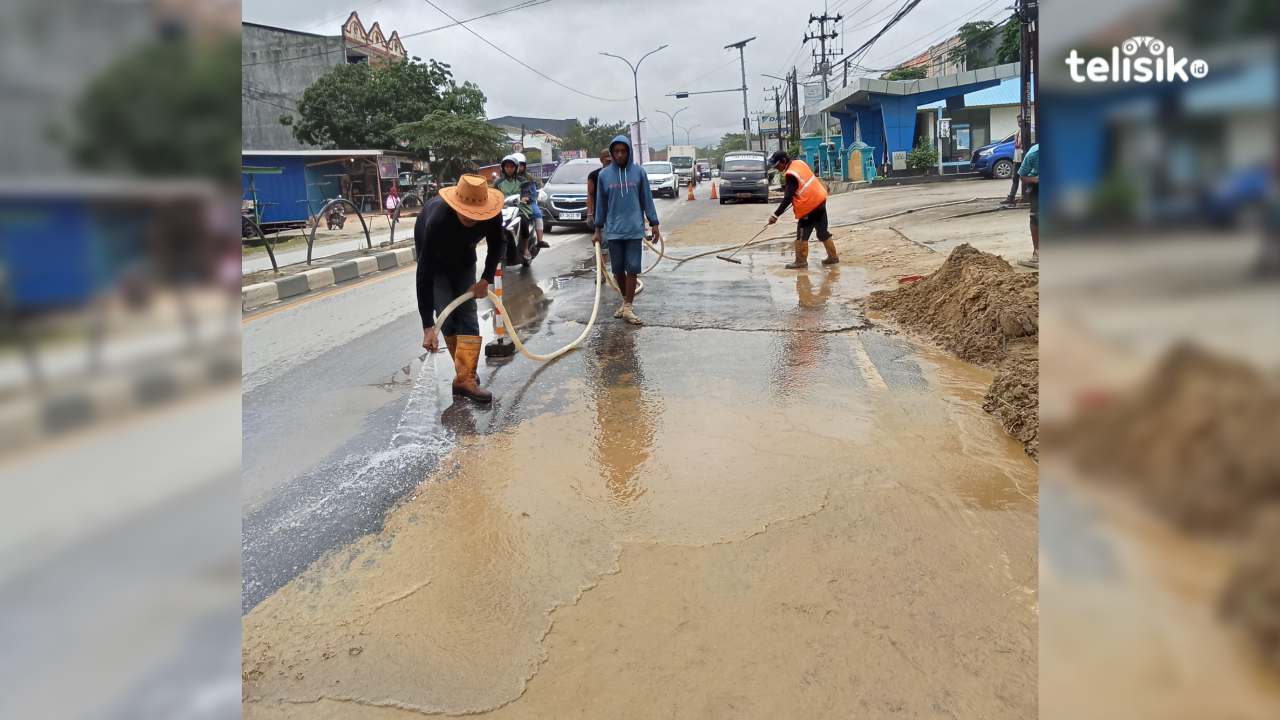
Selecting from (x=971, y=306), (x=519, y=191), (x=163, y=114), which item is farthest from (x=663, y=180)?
(x=163, y=114)

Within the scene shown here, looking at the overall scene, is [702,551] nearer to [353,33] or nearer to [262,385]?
[262,385]

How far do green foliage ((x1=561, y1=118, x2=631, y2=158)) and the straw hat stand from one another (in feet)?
215

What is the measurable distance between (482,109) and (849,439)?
104 ft

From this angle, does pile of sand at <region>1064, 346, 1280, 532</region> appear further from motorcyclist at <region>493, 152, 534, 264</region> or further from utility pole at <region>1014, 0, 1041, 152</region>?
utility pole at <region>1014, 0, 1041, 152</region>

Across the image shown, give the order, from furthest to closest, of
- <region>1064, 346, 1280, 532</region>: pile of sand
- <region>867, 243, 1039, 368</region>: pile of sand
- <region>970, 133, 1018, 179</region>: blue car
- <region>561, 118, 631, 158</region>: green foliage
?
1. <region>561, 118, 631, 158</region>: green foliage
2. <region>970, 133, 1018, 179</region>: blue car
3. <region>867, 243, 1039, 368</region>: pile of sand
4. <region>1064, 346, 1280, 532</region>: pile of sand

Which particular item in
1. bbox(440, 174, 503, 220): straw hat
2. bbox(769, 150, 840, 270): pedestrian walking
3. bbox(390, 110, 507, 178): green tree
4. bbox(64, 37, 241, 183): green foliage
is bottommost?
bbox(64, 37, 241, 183): green foliage

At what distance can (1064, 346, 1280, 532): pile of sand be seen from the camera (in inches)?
30.6

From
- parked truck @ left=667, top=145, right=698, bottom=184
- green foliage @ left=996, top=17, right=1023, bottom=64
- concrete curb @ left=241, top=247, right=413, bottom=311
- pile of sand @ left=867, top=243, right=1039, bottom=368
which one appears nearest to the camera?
pile of sand @ left=867, top=243, right=1039, bottom=368

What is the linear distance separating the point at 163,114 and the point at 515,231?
10368mm

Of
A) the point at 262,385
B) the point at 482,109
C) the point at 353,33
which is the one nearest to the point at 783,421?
the point at 262,385

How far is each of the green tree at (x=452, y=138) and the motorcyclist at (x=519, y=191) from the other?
19.3m

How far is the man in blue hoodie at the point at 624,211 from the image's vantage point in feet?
23.1

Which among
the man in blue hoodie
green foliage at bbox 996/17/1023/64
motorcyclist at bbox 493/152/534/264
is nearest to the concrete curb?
motorcyclist at bbox 493/152/534/264

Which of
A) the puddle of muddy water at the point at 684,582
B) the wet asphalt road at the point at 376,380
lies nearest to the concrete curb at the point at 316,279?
the wet asphalt road at the point at 376,380
